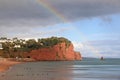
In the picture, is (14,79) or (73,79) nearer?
(14,79)

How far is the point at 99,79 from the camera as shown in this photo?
4709cm

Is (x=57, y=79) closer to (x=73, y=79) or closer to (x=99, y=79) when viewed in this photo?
(x=73, y=79)

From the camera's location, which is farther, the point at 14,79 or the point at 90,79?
the point at 90,79

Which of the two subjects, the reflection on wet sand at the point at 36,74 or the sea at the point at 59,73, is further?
the sea at the point at 59,73

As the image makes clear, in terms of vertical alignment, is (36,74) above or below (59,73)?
above

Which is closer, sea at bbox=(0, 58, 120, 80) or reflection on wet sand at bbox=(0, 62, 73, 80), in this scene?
reflection on wet sand at bbox=(0, 62, 73, 80)

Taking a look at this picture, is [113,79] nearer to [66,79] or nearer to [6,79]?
[66,79]

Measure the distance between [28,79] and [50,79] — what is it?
328 cm

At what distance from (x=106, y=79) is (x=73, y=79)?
477cm

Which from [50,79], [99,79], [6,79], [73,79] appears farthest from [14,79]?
[99,79]

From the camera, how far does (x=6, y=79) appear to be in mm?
43219

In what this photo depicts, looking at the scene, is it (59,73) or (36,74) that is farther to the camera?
(59,73)

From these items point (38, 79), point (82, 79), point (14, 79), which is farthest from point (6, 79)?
point (82, 79)

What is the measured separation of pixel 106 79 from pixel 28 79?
448 inches
